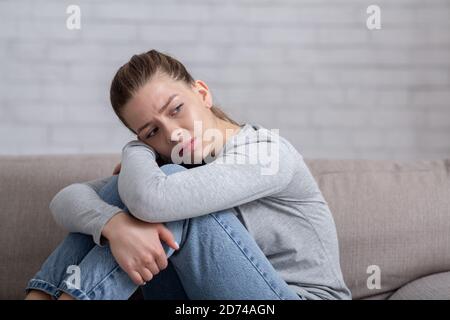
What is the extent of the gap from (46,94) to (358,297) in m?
1.45

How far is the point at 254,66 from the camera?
241cm

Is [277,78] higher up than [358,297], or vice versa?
[277,78]

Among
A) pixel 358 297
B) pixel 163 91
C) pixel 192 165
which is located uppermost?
pixel 163 91

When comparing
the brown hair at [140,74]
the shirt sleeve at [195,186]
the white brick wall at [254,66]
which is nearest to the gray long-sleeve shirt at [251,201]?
the shirt sleeve at [195,186]

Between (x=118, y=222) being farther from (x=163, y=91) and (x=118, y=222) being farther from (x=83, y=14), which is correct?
(x=83, y=14)

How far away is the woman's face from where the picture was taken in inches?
51.5

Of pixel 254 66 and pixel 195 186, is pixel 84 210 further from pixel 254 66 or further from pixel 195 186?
pixel 254 66

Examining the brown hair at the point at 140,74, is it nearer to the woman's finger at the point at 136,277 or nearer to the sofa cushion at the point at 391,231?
the woman's finger at the point at 136,277

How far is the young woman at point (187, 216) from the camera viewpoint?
1.11 m

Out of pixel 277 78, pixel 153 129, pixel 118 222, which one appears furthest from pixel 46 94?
pixel 118 222

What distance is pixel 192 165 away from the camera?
1379mm

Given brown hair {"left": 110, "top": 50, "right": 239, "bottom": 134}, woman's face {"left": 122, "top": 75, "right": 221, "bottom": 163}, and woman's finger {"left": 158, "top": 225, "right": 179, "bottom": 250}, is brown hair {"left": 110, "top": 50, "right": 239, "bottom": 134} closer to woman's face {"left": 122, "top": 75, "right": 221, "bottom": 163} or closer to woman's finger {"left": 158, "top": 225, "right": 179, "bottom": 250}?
woman's face {"left": 122, "top": 75, "right": 221, "bottom": 163}

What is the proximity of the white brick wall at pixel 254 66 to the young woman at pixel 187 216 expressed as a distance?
99 centimetres

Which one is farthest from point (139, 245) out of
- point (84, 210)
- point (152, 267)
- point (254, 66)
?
point (254, 66)
